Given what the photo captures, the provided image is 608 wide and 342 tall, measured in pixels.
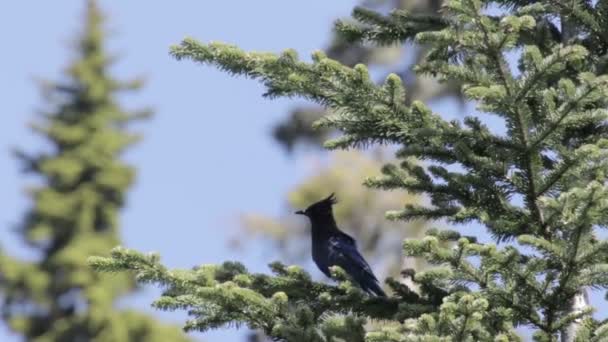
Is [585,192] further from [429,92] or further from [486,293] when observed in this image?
[429,92]

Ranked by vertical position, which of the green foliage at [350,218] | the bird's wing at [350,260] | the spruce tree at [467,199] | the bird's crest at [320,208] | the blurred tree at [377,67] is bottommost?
the spruce tree at [467,199]

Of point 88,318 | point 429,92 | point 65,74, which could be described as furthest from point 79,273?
point 429,92

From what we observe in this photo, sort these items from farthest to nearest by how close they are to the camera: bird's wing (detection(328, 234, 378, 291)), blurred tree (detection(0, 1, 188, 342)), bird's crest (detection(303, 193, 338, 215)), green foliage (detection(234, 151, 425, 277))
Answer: blurred tree (detection(0, 1, 188, 342)) < green foliage (detection(234, 151, 425, 277)) < bird's crest (detection(303, 193, 338, 215)) < bird's wing (detection(328, 234, 378, 291))

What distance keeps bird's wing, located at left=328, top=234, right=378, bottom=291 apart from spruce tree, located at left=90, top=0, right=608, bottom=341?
1.55m

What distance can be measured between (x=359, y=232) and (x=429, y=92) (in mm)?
2619

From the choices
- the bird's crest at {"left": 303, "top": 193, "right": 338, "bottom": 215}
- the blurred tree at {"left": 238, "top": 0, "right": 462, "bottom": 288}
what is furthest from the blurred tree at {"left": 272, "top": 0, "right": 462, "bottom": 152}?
the bird's crest at {"left": 303, "top": 193, "right": 338, "bottom": 215}

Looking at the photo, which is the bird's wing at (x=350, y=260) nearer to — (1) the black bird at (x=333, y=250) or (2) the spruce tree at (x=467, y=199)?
(1) the black bird at (x=333, y=250)

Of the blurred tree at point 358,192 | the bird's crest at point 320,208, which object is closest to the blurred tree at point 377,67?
the blurred tree at point 358,192

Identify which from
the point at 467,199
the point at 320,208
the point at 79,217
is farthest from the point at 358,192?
the point at 467,199

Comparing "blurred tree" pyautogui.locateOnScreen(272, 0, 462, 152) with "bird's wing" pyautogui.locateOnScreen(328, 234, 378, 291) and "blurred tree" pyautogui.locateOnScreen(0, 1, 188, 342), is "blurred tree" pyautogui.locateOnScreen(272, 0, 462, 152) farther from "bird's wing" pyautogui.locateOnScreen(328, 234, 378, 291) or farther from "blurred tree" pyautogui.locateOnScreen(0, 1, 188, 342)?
"bird's wing" pyautogui.locateOnScreen(328, 234, 378, 291)

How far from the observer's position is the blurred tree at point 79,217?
69.2 ft

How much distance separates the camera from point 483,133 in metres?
5.79

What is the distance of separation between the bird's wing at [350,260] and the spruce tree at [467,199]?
1545 mm

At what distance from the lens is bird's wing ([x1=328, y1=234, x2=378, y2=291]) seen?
316 inches
